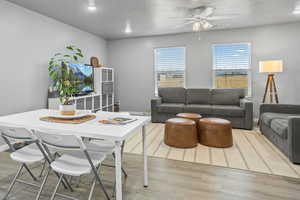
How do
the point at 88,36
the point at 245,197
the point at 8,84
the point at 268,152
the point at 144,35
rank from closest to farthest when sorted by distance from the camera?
the point at 245,197, the point at 268,152, the point at 8,84, the point at 88,36, the point at 144,35

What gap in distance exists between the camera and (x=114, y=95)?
19.8 feet

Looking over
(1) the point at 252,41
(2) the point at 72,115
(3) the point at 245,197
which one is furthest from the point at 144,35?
(3) the point at 245,197

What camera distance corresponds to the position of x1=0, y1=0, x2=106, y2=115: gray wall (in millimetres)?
2957

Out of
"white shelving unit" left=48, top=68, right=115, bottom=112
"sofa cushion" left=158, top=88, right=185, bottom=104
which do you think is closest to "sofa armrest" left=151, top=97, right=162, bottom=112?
"sofa cushion" left=158, top=88, right=185, bottom=104

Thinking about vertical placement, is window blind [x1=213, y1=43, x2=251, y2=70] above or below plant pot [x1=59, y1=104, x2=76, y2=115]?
above

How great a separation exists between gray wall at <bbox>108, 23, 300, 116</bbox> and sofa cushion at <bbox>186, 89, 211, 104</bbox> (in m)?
0.49

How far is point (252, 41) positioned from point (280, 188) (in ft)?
13.5

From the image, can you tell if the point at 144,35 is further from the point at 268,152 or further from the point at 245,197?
the point at 245,197

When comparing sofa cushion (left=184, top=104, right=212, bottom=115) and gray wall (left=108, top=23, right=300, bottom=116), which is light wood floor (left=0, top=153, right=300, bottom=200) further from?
gray wall (left=108, top=23, right=300, bottom=116)

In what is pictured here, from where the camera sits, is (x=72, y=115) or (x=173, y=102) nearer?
(x=72, y=115)

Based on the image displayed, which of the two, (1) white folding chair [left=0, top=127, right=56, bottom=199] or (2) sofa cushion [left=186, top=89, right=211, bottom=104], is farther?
(2) sofa cushion [left=186, top=89, right=211, bottom=104]

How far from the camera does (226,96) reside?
4.57m

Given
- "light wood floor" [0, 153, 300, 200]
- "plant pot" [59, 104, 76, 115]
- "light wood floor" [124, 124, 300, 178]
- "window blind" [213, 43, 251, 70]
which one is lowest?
"light wood floor" [0, 153, 300, 200]

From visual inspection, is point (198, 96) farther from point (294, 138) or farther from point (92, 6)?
point (92, 6)
